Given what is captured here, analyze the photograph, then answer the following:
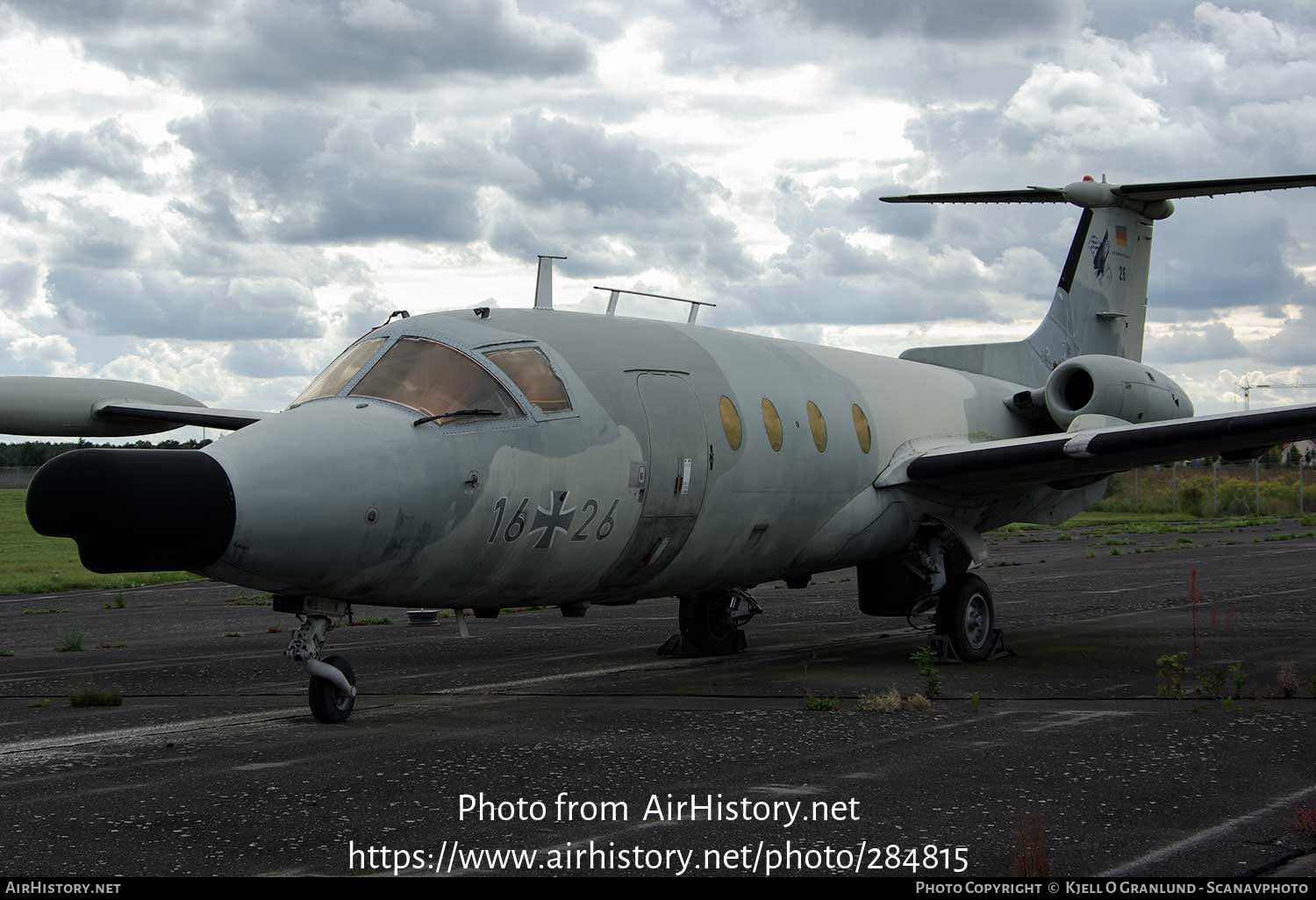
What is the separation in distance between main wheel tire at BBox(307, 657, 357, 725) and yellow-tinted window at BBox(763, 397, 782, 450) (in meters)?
4.68

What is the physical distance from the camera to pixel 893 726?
9891 mm

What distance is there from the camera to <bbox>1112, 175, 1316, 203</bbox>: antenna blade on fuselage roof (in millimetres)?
18094

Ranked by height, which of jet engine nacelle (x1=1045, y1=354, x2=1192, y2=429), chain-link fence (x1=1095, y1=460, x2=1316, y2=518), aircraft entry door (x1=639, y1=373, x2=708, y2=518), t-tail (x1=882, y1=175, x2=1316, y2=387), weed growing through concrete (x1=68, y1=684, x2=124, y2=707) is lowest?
weed growing through concrete (x1=68, y1=684, x2=124, y2=707)

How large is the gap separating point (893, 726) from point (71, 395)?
962 centimetres

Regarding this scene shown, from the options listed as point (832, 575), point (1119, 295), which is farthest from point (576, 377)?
point (832, 575)

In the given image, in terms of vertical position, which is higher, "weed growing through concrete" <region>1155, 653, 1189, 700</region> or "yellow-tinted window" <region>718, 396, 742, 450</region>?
"yellow-tinted window" <region>718, 396, 742, 450</region>

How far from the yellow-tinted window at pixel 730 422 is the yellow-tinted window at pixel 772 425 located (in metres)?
0.47

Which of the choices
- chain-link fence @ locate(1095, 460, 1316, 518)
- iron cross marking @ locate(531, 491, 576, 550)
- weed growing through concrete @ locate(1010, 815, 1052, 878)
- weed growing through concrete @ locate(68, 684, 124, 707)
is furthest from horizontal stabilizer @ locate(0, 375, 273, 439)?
chain-link fence @ locate(1095, 460, 1316, 518)

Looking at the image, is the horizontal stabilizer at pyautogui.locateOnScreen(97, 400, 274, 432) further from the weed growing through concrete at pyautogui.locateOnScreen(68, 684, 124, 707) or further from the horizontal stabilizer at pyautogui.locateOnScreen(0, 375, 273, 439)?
the weed growing through concrete at pyautogui.locateOnScreen(68, 684, 124, 707)

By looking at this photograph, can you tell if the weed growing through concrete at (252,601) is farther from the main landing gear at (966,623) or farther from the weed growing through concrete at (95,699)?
the main landing gear at (966,623)

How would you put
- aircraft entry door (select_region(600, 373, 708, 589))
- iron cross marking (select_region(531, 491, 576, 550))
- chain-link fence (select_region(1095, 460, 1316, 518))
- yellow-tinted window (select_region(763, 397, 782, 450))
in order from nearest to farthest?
iron cross marking (select_region(531, 491, 576, 550)), aircraft entry door (select_region(600, 373, 708, 589)), yellow-tinted window (select_region(763, 397, 782, 450)), chain-link fence (select_region(1095, 460, 1316, 518))

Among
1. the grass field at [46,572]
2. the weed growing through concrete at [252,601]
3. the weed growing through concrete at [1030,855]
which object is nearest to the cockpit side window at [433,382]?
the weed growing through concrete at [1030,855]

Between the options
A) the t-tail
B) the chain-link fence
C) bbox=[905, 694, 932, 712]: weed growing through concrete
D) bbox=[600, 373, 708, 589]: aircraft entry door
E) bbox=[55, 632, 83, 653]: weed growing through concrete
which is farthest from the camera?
the chain-link fence
